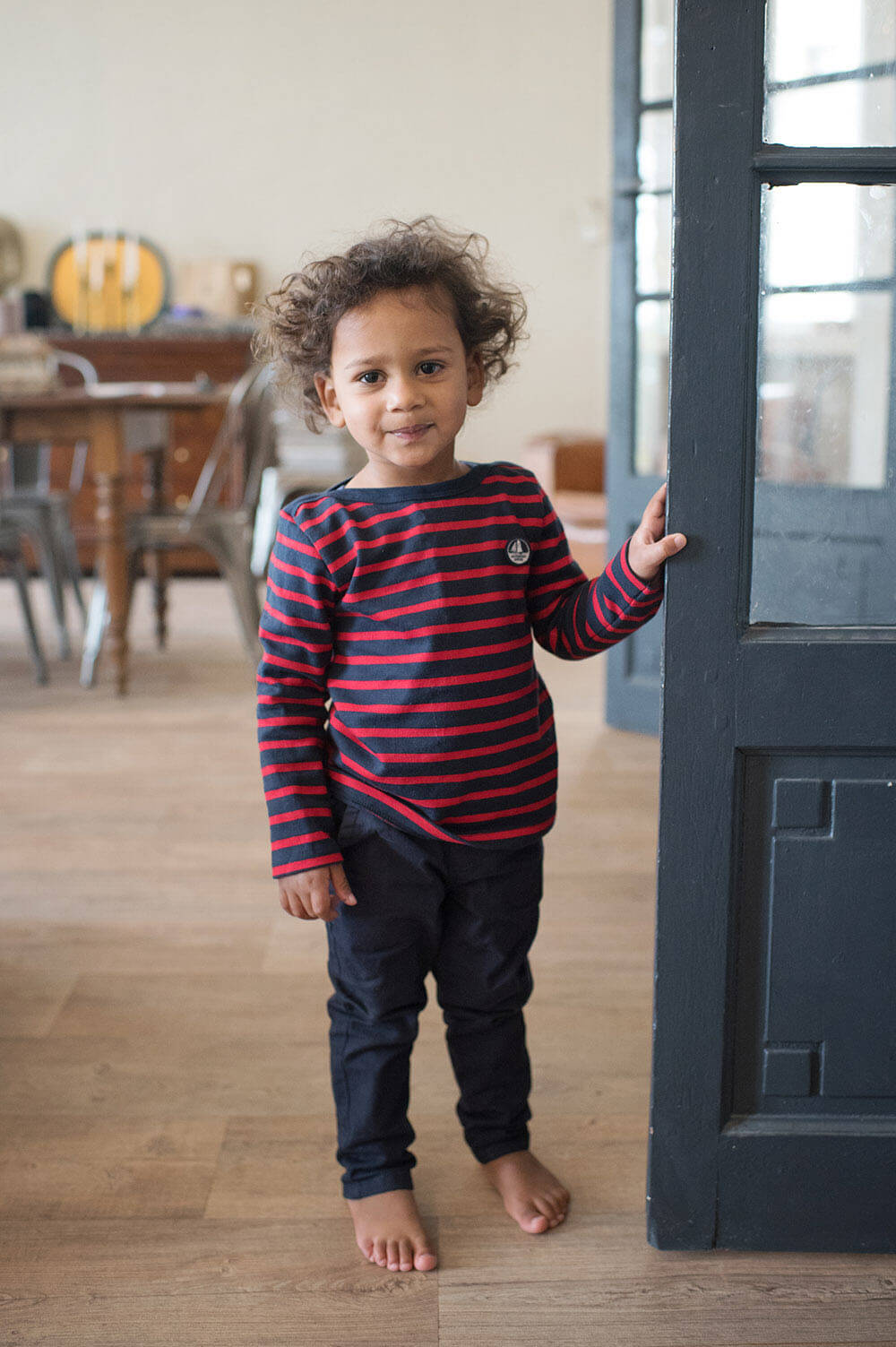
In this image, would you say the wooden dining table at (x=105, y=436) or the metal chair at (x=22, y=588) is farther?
the metal chair at (x=22, y=588)

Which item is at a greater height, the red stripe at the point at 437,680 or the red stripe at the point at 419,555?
the red stripe at the point at 419,555

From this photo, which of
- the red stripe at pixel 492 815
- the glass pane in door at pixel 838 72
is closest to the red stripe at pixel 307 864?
the red stripe at pixel 492 815

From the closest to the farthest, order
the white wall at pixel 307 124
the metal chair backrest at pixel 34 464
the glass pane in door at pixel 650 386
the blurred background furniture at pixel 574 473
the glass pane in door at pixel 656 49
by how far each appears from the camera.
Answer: the glass pane in door at pixel 656 49
the glass pane in door at pixel 650 386
the blurred background furniture at pixel 574 473
the metal chair backrest at pixel 34 464
the white wall at pixel 307 124

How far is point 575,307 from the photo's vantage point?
20.0ft

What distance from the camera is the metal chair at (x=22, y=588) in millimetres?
3551

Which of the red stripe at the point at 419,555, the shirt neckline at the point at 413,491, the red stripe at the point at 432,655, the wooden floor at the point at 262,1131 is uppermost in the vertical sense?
the shirt neckline at the point at 413,491

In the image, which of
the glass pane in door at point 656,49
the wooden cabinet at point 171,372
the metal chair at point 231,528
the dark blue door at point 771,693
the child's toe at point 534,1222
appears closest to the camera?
the dark blue door at point 771,693

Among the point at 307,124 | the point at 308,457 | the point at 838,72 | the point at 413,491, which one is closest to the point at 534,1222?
the point at 413,491

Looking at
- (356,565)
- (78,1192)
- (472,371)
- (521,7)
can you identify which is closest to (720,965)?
(356,565)

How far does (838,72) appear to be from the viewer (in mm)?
1173

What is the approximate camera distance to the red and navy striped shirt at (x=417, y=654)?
1.12 meters

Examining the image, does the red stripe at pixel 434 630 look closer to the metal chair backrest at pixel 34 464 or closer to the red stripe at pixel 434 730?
the red stripe at pixel 434 730

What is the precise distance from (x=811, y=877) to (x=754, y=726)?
0.50 ft

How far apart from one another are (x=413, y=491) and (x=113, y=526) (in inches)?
100
